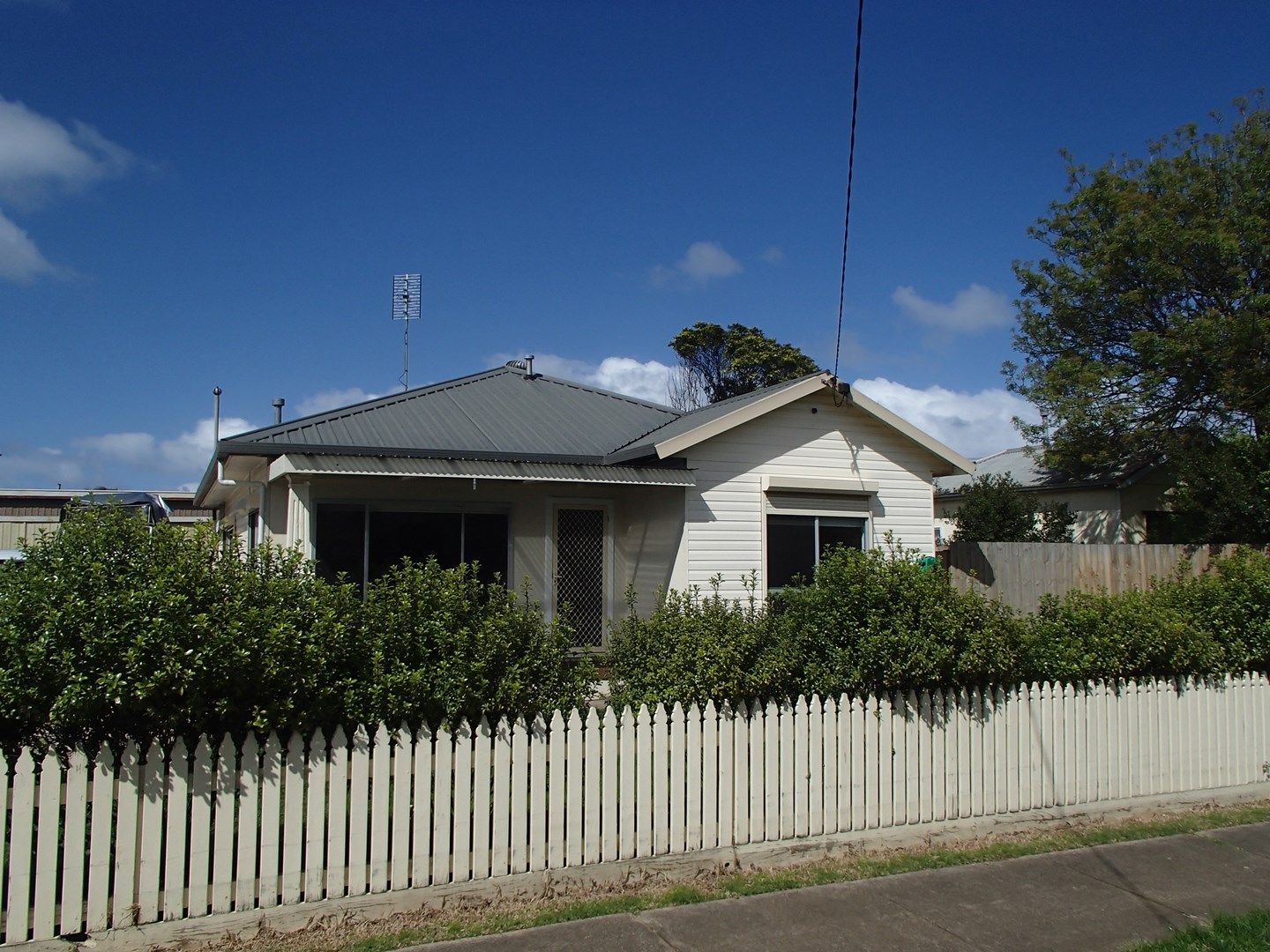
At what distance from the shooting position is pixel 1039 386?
64.6 feet

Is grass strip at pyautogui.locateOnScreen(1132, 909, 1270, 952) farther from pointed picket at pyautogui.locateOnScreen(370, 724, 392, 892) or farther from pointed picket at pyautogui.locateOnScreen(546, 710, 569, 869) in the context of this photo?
pointed picket at pyautogui.locateOnScreen(370, 724, 392, 892)

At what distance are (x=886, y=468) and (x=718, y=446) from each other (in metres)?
2.56

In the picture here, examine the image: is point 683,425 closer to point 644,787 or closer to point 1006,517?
point 644,787

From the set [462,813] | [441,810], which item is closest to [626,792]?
[462,813]

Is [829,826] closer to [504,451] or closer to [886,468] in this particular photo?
[504,451]

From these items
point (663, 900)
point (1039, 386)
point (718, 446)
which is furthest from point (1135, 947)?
point (1039, 386)

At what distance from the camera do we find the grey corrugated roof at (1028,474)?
19.4m

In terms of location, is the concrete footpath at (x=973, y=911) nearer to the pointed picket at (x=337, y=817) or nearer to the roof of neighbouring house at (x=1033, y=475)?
the pointed picket at (x=337, y=817)

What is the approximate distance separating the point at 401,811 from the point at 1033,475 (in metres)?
20.3

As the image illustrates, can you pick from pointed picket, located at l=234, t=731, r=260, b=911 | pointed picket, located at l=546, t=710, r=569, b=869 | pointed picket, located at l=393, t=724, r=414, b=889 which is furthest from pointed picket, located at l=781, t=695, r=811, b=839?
pointed picket, located at l=234, t=731, r=260, b=911

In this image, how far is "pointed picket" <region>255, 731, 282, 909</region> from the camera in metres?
5.21

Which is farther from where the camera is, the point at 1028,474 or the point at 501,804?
the point at 1028,474

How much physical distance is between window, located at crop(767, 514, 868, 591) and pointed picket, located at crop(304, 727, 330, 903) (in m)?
7.29

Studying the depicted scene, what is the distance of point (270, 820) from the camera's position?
5.24 meters
